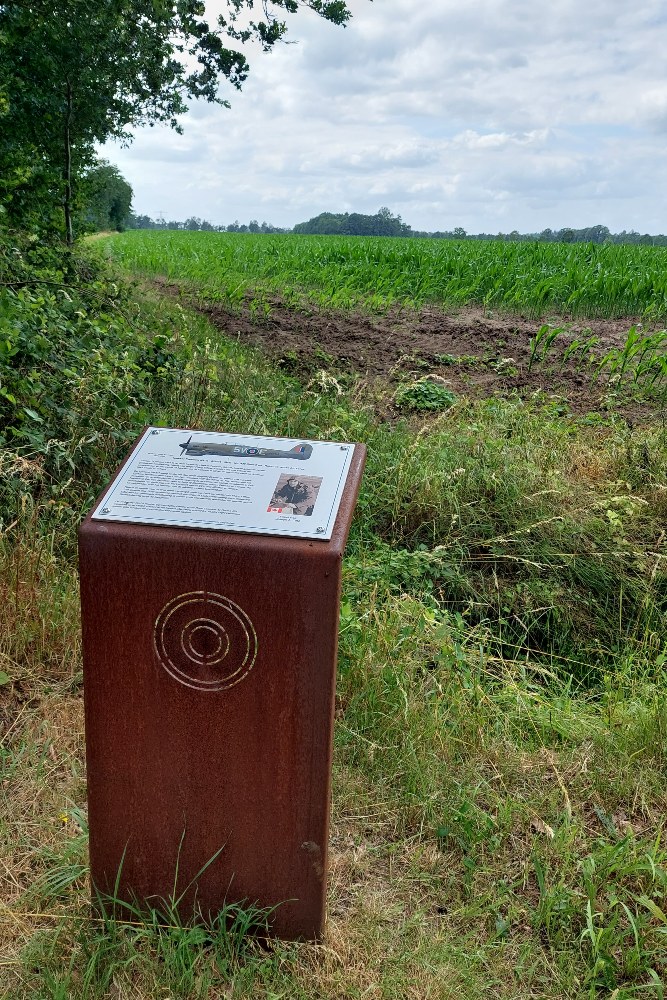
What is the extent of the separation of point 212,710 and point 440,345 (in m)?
7.73

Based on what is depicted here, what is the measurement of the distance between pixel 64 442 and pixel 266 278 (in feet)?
37.3

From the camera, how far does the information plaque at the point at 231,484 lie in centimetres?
177

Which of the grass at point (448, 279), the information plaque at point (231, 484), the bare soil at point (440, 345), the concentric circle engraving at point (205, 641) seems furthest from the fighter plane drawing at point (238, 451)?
the grass at point (448, 279)

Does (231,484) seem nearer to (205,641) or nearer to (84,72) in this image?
(205,641)

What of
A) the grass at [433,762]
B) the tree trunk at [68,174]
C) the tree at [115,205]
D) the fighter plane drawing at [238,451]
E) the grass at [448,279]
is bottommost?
the grass at [433,762]

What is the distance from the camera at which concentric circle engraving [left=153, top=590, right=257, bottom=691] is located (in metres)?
1.76

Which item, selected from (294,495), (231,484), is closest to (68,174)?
(231,484)

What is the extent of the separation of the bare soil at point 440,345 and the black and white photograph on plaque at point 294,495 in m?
4.55

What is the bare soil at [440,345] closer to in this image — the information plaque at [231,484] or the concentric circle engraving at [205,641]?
the information plaque at [231,484]

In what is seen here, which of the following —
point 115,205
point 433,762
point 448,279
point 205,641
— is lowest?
point 433,762

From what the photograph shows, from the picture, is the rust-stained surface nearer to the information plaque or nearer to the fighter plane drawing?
the information plaque

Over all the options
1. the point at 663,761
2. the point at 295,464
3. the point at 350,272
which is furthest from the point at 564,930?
the point at 350,272

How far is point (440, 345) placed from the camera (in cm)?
902

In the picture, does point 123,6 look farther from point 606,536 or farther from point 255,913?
point 255,913
